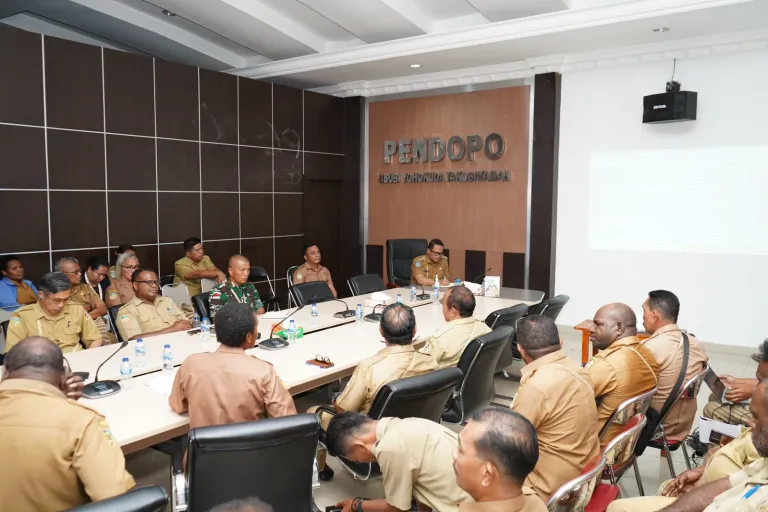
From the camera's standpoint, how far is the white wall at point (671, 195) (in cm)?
627

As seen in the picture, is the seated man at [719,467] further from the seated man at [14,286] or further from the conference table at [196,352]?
the seated man at [14,286]

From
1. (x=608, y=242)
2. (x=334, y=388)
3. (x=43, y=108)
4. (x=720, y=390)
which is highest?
(x=43, y=108)

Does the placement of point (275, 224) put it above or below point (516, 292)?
above

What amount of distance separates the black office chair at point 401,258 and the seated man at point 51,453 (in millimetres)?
5545

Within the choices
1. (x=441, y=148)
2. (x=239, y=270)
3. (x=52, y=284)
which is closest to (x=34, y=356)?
(x=52, y=284)

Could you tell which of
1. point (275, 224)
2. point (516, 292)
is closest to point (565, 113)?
point (516, 292)

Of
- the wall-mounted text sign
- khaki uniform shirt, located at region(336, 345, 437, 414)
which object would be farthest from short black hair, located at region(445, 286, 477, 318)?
the wall-mounted text sign

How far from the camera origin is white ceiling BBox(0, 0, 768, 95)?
593 cm

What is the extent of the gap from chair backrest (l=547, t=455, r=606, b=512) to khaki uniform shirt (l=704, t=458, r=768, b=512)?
1.21ft

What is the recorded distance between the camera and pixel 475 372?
3.61m

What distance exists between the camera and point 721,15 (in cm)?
561

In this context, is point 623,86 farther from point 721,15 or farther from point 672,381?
point 672,381

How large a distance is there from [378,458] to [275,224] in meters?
6.39

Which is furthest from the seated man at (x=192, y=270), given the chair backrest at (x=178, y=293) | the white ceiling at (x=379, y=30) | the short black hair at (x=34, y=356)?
the short black hair at (x=34, y=356)
